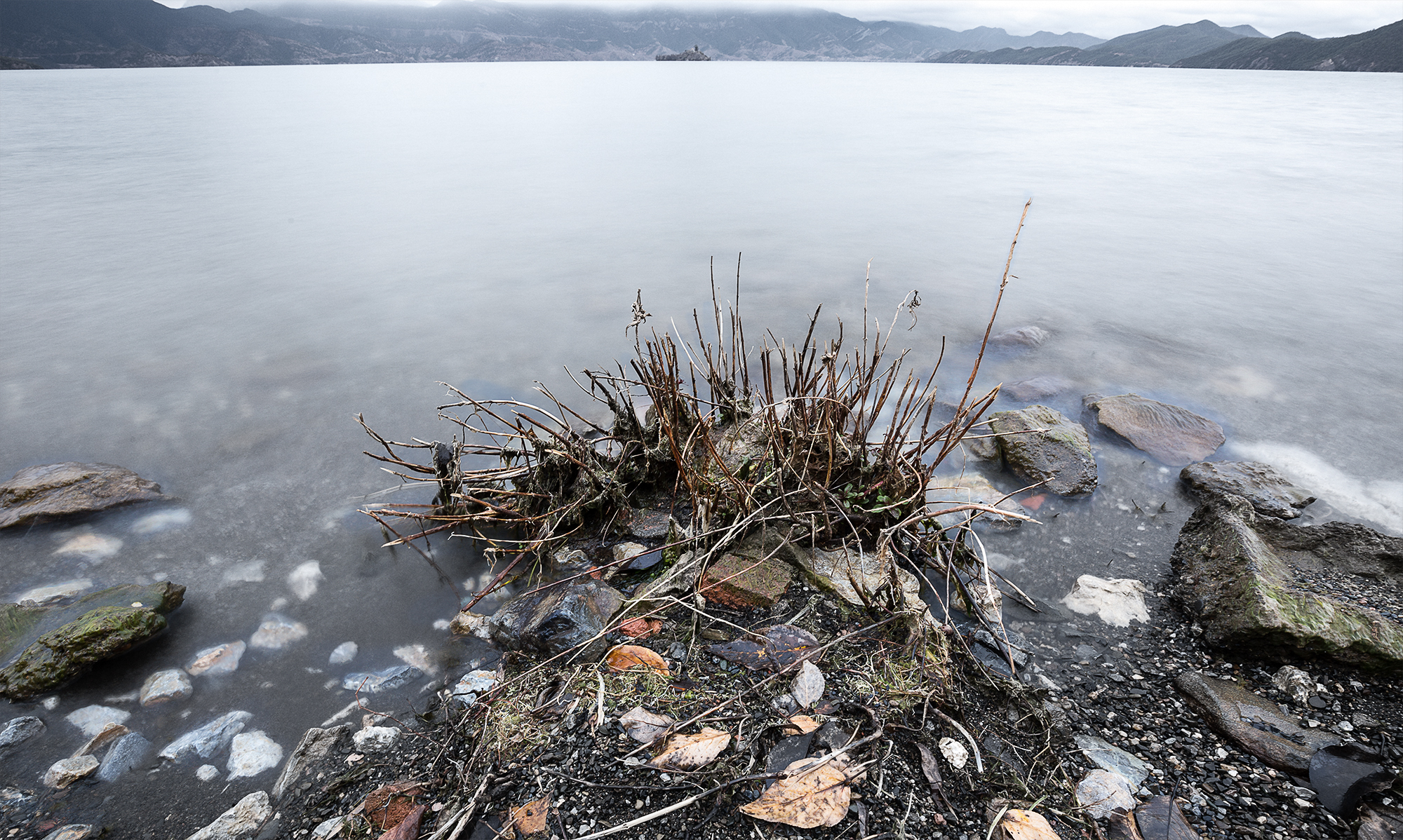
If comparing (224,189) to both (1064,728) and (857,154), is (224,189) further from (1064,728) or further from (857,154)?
(1064,728)

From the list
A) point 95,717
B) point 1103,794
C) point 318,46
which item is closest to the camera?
point 1103,794

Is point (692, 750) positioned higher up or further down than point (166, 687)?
higher up

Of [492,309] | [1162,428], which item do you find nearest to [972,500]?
[1162,428]

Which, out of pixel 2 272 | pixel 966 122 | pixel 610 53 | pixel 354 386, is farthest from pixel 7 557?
pixel 610 53

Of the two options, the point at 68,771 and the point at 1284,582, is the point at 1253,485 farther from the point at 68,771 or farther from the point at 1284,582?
the point at 68,771

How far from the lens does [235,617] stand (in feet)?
9.50

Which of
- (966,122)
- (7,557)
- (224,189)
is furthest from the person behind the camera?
(966,122)

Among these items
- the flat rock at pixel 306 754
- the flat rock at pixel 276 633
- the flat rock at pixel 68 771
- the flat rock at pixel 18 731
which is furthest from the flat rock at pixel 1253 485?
the flat rock at pixel 18 731

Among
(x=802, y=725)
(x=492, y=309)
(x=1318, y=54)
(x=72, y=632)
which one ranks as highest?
(x=1318, y=54)

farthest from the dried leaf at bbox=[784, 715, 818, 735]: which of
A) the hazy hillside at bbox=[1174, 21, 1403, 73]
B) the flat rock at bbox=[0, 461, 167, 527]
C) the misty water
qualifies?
the hazy hillside at bbox=[1174, 21, 1403, 73]

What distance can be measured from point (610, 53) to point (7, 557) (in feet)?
627

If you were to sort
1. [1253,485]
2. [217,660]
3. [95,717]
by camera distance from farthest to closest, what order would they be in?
[1253,485] → [217,660] → [95,717]

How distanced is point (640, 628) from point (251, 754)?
4.76ft

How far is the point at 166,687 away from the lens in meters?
2.55
